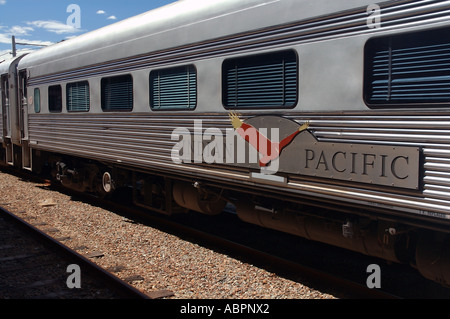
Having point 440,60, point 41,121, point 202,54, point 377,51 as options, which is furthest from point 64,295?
point 41,121

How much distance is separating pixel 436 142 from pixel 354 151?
75 cm

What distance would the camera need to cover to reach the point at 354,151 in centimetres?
412

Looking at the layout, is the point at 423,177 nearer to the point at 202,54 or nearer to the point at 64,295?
the point at 202,54

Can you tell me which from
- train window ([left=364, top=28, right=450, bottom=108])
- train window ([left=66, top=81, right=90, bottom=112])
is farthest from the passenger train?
train window ([left=66, top=81, right=90, bottom=112])

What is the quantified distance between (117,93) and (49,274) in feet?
11.2

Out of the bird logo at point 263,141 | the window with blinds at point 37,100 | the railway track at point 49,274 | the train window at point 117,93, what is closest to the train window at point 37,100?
the window with blinds at point 37,100

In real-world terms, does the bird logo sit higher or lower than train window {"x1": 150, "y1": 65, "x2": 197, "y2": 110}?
lower

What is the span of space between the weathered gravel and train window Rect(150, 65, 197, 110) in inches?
80.9

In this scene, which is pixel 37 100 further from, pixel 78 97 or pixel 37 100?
pixel 78 97

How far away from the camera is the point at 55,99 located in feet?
33.0

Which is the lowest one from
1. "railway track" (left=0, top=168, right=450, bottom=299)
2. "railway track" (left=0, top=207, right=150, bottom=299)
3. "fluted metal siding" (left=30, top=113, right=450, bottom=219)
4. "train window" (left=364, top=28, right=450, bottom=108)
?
"railway track" (left=0, top=207, right=150, bottom=299)

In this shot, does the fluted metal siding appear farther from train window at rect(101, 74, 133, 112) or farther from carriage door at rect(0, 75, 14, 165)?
carriage door at rect(0, 75, 14, 165)

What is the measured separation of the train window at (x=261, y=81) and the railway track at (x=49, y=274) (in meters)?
2.52

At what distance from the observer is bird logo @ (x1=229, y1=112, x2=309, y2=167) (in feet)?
15.4
